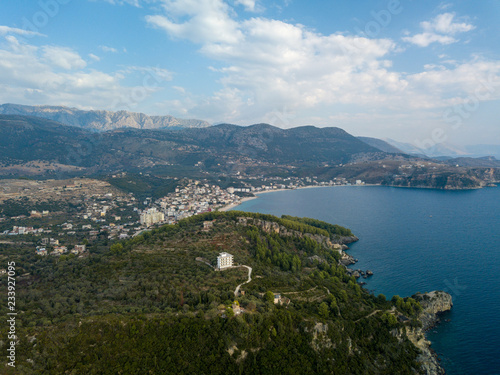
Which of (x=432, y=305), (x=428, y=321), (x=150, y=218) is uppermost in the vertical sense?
(x=432, y=305)

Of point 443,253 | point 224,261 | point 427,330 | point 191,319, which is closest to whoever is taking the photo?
point 191,319

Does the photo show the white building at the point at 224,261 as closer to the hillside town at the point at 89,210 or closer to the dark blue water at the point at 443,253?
the dark blue water at the point at 443,253

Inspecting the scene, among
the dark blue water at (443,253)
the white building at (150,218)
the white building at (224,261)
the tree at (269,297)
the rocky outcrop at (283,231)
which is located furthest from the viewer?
the white building at (150,218)

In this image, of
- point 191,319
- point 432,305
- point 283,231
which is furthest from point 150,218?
point 432,305

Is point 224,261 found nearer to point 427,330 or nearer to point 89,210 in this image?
point 427,330

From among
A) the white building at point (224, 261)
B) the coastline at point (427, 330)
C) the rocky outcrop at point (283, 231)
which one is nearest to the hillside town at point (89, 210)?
the white building at point (224, 261)

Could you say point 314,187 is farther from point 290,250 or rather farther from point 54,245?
point 54,245
